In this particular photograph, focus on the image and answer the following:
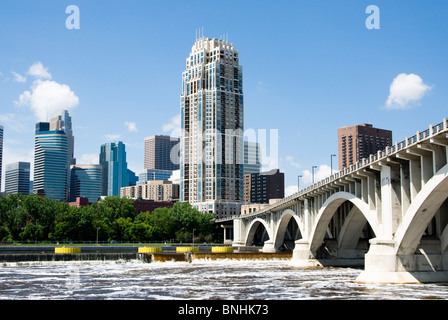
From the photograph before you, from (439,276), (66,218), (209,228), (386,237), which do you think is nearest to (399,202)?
(386,237)

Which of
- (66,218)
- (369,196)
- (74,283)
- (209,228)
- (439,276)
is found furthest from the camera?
(209,228)

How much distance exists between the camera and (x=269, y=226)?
127250 mm

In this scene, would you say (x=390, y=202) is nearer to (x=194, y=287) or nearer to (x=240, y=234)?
(x=194, y=287)

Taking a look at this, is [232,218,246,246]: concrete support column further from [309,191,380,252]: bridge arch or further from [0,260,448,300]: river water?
[0,260,448,300]: river water

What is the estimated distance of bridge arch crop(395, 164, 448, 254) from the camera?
4452cm

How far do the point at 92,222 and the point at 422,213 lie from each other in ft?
423

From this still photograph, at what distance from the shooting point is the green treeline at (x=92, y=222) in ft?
508

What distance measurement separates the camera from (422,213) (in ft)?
157

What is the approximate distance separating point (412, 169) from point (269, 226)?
78.9 m

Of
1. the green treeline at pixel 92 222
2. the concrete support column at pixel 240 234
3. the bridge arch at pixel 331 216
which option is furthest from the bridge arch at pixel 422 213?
the green treeline at pixel 92 222

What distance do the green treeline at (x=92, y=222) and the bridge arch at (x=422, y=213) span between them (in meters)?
113

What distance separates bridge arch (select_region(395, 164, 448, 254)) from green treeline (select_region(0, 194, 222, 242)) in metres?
113

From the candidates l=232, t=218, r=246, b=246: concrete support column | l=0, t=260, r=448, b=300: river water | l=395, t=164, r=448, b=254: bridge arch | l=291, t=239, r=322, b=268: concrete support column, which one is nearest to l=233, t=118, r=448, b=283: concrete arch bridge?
l=395, t=164, r=448, b=254: bridge arch
